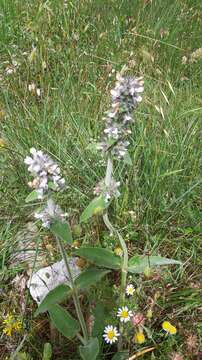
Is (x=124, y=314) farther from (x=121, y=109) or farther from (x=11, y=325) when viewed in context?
(x=121, y=109)

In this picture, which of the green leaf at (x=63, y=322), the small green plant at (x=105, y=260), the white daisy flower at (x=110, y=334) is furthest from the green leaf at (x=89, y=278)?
the white daisy flower at (x=110, y=334)

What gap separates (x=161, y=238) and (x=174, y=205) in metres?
0.19

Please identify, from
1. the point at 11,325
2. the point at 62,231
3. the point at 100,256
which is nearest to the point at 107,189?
the point at 100,256

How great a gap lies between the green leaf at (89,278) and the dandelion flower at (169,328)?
1.11 ft

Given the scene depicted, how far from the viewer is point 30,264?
6.31 ft

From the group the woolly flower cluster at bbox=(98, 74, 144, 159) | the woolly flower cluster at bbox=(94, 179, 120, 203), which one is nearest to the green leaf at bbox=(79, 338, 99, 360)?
the woolly flower cluster at bbox=(94, 179, 120, 203)

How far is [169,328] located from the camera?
1.59 metres

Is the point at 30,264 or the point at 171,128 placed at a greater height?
the point at 171,128

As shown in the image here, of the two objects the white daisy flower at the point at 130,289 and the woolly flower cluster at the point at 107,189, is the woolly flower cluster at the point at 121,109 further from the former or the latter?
the white daisy flower at the point at 130,289

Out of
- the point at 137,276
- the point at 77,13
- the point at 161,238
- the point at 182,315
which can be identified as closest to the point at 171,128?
the point at 161,238

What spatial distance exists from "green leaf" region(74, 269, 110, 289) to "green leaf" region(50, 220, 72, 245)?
0.85ft

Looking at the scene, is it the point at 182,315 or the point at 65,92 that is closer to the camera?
the point at 182,315

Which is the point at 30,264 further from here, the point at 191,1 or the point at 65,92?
the point at 191,1

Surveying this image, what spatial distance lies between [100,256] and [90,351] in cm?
31
